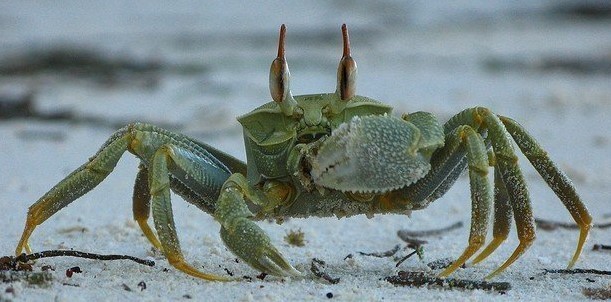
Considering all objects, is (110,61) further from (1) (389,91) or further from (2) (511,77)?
(2) (511,77)

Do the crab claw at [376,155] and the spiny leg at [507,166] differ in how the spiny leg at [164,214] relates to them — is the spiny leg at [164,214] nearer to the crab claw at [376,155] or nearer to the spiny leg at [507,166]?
the crab claw at [376,155]

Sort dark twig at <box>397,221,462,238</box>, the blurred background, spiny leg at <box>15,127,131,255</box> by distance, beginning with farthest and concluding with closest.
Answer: the blurred background, dark twig at <box>397,221,462,238</box>, spiny leg at <box>15,127,131,255</box>

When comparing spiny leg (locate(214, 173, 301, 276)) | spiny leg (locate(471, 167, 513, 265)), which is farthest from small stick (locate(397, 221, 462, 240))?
spiny leg (locate(214, 173, 301, 276))

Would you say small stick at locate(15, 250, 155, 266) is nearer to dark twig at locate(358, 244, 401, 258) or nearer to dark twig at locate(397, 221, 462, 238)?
dark twig at locate(358, 244, 401, 258)

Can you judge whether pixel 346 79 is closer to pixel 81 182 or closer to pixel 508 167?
pixel 508 167

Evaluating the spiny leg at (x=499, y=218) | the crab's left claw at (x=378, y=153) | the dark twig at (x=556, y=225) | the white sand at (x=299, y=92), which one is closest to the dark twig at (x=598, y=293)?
the white sand at (x=299, y=92)
